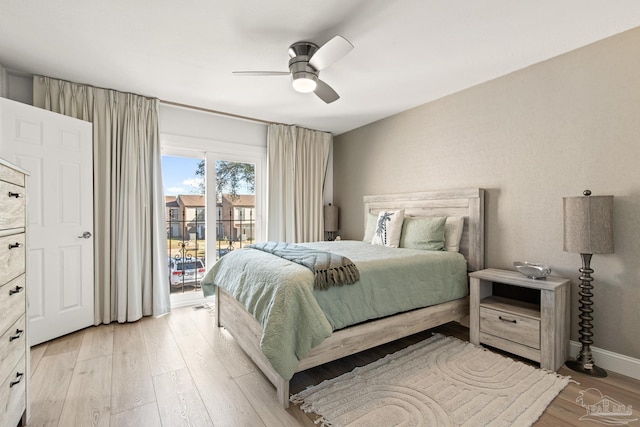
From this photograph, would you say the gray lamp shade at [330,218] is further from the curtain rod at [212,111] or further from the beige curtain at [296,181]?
the curtain rod at [212,111]

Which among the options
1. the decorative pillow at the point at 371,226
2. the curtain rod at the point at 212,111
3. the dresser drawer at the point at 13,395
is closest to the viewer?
the dresser drawer at the point at 13,395

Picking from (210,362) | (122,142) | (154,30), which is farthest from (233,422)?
(122,142)

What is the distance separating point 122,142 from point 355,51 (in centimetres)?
260

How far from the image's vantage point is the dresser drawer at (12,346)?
1.31 meters

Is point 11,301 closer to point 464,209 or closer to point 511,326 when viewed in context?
point 511,326

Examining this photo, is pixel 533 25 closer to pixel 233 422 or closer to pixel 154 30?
pixel 154 30

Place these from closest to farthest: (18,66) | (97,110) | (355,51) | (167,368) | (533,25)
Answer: (533,25) < (167,368) < (355,51) < (18,66) < (97,110)

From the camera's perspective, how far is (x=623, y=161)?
2135mm

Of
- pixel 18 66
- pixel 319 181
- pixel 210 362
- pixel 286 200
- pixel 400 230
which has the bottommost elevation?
pixel 210 362

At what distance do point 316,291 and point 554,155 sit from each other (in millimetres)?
2297

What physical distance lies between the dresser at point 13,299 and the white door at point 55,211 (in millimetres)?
1252

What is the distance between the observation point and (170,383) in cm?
201

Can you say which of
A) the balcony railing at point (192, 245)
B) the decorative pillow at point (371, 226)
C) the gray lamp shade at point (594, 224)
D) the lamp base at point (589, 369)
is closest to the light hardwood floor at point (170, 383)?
the lamp base at point (589, 369)

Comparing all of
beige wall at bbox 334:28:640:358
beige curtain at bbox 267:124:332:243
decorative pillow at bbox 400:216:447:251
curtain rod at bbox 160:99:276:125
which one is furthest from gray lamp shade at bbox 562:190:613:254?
curtain rod at bbox 160:99:276:125
